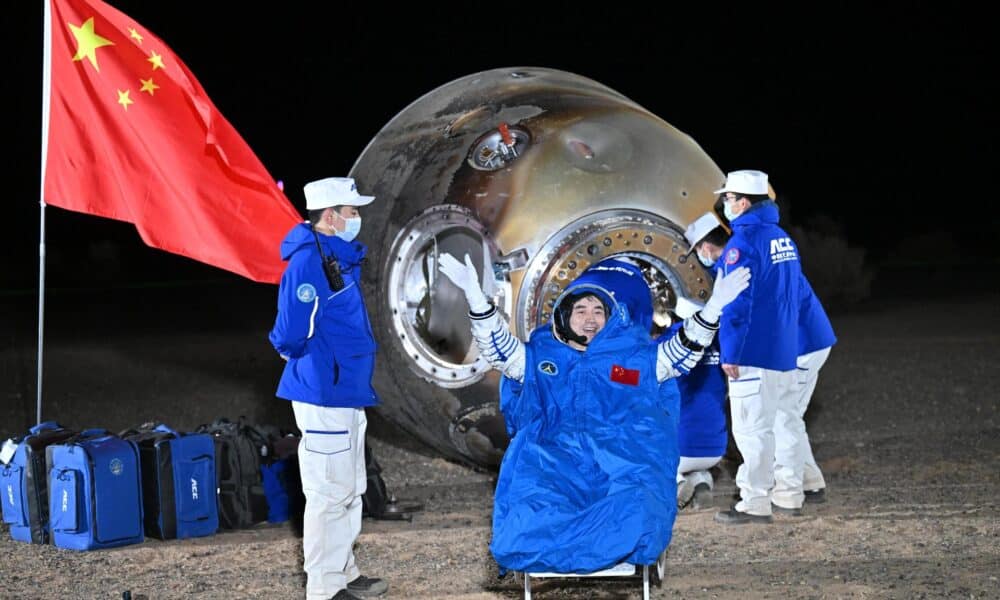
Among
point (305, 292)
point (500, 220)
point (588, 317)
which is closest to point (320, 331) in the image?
point (305, 292)

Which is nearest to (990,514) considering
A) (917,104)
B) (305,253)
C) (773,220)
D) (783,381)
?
(783,381)

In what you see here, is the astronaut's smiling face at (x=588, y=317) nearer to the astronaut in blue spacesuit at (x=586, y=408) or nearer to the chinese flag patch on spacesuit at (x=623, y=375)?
the astronaut in blue spacesuit at (x=586, y=408)

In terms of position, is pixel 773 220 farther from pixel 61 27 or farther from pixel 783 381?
pixel 61 27

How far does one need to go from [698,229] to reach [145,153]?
3.16 metres

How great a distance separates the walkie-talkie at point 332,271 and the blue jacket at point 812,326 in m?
3.24

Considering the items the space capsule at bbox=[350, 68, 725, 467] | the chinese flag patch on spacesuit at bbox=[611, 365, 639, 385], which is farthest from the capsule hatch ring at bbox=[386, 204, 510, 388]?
the chinese flag patch on spacesuit at bbox=[611, 365, 639, 385]

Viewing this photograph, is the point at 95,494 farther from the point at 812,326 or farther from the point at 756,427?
the point at 812,326

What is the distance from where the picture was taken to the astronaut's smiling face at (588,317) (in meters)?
5.61

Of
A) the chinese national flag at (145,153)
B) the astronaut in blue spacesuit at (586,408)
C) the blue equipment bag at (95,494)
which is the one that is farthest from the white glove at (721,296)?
the blue equipment bag at (95,494)

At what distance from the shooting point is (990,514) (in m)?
7.61

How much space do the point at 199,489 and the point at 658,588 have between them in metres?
2.75

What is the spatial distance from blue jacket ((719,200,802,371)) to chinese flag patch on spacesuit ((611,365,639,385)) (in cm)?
205

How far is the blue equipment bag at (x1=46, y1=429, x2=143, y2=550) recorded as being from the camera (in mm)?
7203

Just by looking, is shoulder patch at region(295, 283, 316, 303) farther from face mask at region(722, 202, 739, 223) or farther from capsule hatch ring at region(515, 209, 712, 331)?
face mask at region(722, 202, 739, 223)
